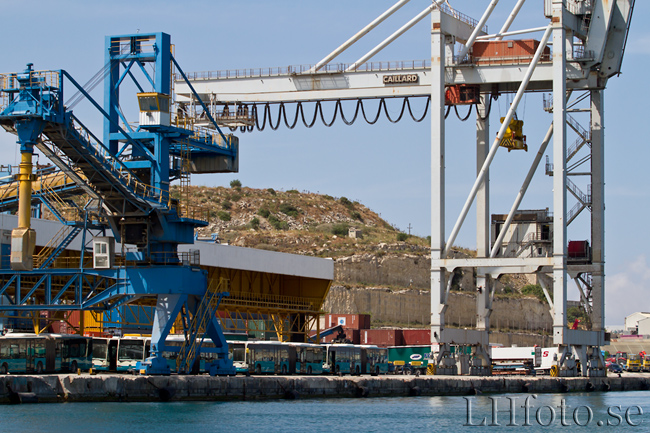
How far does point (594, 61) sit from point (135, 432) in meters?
30.1

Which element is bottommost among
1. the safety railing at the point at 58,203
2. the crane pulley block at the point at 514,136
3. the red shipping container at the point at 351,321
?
the red shipping container at the point at 351,321

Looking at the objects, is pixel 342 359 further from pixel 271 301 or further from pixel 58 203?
pixel 58 203

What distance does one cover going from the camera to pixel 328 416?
36.2 m

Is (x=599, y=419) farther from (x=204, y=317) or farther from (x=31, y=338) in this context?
(x=31, y=338)

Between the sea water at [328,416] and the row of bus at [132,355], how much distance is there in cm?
663

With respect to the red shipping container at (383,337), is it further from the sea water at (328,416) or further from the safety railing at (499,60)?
the sea water at (328,416)

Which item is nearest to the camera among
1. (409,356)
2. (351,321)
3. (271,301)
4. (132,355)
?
(132,355)

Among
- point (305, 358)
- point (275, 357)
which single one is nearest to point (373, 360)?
point (305, 358)

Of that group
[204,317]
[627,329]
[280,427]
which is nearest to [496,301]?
[627,329]

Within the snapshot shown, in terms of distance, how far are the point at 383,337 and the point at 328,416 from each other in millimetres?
43239

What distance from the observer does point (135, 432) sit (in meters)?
30.0

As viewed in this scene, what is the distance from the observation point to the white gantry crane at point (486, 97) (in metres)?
49.6

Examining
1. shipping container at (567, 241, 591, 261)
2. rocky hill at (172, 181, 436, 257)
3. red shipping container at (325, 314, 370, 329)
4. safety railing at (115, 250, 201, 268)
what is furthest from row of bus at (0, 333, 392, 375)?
rocky hill at (172, 181, 436, 257)

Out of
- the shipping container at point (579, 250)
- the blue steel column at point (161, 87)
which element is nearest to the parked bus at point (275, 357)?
the blue steel column at point (161, 87)
